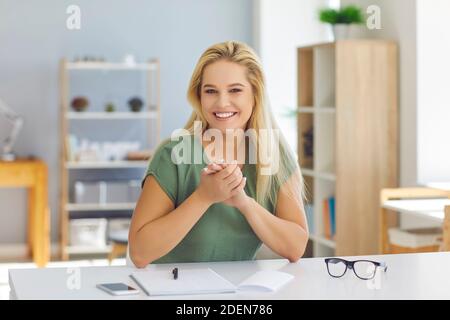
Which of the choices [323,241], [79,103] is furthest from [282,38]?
[323,241]

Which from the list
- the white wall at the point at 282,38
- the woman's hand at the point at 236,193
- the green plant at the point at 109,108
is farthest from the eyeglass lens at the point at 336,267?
the white wall at the point at 282,38

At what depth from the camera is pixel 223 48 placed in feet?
6.96

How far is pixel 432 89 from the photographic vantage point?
4.49 m

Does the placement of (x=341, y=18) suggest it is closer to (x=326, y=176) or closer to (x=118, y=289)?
(x=326, y=176)

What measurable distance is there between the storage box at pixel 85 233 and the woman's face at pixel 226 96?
400 centimetres

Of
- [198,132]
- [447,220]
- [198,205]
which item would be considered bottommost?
[447,220]

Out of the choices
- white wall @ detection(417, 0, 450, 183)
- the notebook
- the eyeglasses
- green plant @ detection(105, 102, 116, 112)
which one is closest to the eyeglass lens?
the eyeglasses

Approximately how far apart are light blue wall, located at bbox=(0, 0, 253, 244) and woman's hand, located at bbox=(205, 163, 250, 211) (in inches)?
170

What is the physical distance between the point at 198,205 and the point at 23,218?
442 centimetres

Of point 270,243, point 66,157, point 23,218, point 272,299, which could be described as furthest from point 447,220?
point 23,218

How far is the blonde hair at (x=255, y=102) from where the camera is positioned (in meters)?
2.12

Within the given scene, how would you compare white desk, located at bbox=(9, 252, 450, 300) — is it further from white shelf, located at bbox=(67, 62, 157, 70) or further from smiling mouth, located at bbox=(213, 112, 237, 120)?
white shelf, located at bbox=(67, 62, 157, 70)

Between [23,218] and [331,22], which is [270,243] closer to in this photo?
[331,22]
